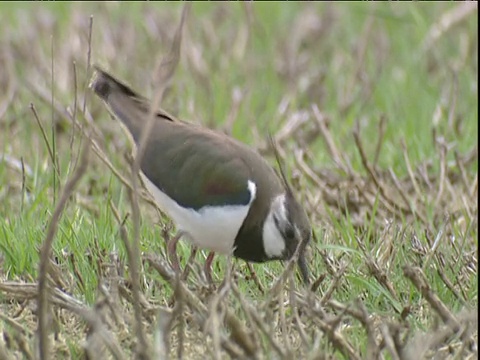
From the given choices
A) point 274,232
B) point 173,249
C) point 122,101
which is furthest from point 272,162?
point 173,249

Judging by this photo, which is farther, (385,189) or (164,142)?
(385,189)

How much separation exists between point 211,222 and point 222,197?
0.11 m

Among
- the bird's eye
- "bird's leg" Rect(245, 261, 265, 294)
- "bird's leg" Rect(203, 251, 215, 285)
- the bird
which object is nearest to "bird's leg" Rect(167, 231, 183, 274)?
the bird

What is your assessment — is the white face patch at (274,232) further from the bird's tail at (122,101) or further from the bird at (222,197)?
the bird's tail at (122,101)

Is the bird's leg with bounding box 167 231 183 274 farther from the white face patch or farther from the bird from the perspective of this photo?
the white face patch

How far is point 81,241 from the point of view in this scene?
425 cm

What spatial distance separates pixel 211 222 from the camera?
4.08 meters

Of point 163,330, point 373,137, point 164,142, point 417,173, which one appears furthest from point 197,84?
point 163,330

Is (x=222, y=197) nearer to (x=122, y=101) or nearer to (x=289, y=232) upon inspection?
(x=289, y=232)

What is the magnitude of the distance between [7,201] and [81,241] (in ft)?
3.65

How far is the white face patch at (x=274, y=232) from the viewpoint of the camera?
13.5 ft

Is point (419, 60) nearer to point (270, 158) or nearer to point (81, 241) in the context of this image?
point (270, 158)

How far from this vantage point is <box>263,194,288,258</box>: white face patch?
4.12 meters

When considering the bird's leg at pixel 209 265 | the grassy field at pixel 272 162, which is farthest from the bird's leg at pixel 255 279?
the bird's leg at pixel 209 265
